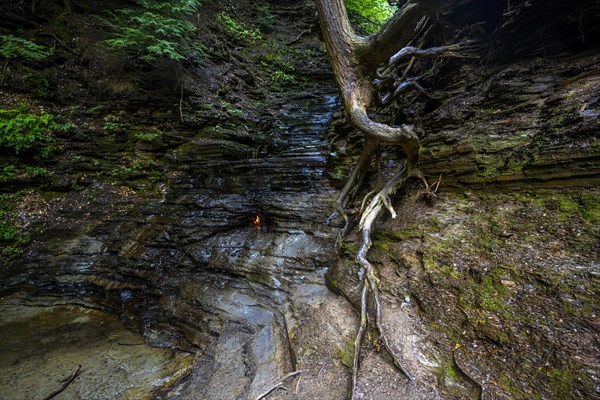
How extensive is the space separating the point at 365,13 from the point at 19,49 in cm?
1576

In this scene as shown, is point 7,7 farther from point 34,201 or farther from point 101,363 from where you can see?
point 101,363

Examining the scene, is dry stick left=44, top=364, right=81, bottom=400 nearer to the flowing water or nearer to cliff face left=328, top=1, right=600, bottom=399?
the flowing water

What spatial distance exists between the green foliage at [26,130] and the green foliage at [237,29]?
9.14 meters

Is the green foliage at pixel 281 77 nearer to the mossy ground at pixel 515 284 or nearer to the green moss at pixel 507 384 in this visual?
the mossy ground at pixel 515 284

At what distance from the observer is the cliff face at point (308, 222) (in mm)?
2184

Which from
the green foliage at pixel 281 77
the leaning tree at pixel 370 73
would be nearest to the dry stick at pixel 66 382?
A: the leaning tree at pixel 370 73

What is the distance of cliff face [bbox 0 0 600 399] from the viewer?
218 centimetres

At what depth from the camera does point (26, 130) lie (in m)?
5.94

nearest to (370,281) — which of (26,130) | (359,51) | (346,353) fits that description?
(346,353)

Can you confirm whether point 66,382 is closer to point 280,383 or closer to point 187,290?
point 187,290

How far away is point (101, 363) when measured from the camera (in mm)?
3678

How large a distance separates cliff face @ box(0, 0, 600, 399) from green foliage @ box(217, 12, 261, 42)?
4286 millimetres

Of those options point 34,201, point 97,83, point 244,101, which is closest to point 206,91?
point 244,101

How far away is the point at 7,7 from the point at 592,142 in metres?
13.1
